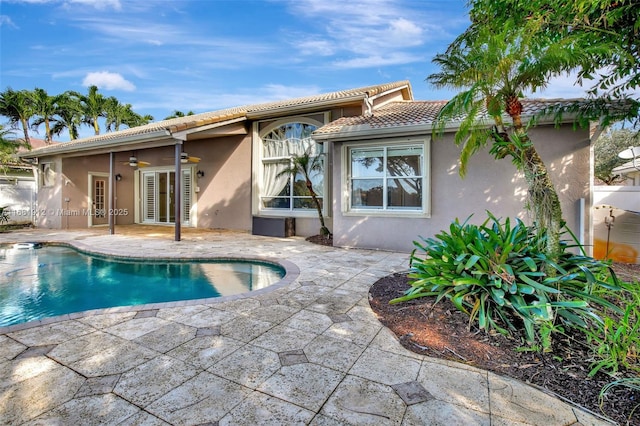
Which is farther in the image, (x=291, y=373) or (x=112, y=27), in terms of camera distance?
(x=112, y=27)

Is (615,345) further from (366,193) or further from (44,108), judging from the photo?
(44,108)

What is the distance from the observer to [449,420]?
2.18m

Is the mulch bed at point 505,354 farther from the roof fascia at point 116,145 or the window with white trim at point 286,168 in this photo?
the roof fascia at point 116,145

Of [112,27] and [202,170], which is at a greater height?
[112,27]

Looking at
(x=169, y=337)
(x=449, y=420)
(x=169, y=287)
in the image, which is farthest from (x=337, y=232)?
(x=449, y=420)

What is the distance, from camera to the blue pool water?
5328mm

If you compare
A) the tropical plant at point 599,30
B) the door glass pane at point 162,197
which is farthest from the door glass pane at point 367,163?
the door glass pane at point 162,197

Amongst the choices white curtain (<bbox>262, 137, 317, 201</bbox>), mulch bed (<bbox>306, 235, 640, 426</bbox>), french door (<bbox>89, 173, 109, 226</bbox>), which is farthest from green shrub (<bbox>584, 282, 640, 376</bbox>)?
french door (<bbox>89, 173, 109, 226</bbox>)

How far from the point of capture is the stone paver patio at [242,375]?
2.22 metres

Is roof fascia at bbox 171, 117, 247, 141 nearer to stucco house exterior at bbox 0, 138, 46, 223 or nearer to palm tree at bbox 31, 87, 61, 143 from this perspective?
stucco house exterior at bbox 0, 138, 46, 223

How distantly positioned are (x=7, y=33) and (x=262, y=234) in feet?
46.3

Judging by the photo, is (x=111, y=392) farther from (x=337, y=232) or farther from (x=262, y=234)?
(x=262, y=234)

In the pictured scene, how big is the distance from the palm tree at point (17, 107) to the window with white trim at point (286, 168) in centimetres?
2090

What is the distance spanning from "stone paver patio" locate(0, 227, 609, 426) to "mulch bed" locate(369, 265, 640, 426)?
16 centimetres
